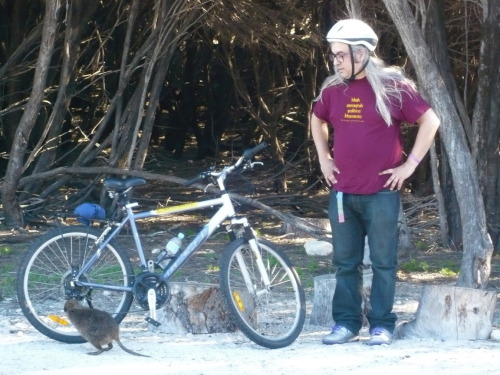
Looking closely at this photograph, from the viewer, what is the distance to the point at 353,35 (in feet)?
18.8

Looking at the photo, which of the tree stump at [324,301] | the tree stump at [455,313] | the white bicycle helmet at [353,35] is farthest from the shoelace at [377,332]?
the white bicycle helmet at [353,35]

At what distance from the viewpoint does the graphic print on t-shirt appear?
5805mm

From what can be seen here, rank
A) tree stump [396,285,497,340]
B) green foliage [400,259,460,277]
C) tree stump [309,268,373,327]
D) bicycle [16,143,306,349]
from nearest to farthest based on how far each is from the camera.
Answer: bicycle [16,143,306,349], tree stump [396,285,497,340], tree stump [309,268,373,327], green foliage [400,259,460,277]

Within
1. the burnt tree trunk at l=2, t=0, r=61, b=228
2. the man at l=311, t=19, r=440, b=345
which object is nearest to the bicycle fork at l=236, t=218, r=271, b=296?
the man at l=311, t=19, r=440, b=345

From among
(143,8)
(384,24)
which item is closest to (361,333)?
(384,24)

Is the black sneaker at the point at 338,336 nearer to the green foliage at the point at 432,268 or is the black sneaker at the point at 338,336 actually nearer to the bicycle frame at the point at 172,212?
the bicycle frame at the point at 172,212

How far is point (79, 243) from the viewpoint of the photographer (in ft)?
20.4

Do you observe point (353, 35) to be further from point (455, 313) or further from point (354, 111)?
point (455, 313)

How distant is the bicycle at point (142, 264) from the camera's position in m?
6.13

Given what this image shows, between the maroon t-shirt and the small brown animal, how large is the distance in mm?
1628

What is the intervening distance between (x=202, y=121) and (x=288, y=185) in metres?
3.80

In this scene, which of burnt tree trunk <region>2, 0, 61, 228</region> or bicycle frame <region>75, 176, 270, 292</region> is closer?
bicycle frame <region>75, 176, 270, 292</region>

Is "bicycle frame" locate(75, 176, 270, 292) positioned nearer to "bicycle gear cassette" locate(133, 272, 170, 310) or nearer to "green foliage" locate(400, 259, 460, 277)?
"bicycle gear cassette" locate(133, 272, 170, 310)

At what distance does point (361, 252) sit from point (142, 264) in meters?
1.38
